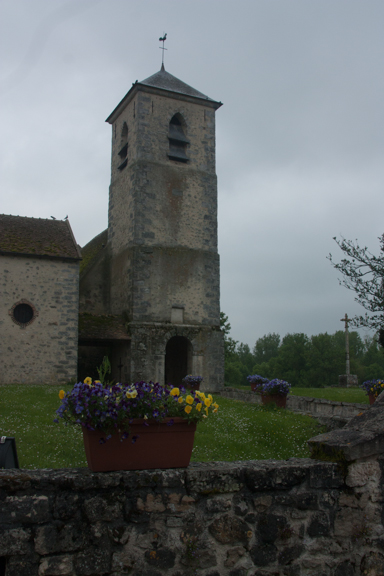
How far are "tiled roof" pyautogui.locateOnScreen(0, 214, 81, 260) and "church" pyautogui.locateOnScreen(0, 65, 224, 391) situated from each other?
273cm

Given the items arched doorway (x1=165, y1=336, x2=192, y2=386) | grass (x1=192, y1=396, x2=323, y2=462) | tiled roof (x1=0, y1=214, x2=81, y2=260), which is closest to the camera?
grass (x1=192, y1=396, x2=323, y2=462)

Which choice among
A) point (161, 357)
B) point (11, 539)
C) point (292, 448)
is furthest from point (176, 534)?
point (161, 357)

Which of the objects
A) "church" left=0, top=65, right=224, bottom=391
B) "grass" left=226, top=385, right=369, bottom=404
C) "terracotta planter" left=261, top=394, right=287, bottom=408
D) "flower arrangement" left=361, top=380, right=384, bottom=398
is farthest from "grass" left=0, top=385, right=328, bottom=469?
"church" left=0, top=65, right=224, bottom=391

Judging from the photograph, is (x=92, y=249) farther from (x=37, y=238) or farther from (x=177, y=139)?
(x=177, y=139)

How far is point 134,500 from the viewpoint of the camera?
3.11 m

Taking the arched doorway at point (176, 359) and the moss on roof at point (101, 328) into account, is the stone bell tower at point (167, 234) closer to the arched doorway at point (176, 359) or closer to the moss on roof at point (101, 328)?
the arched doorway at point (176, 359)

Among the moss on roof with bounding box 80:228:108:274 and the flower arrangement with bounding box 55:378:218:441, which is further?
the moss on roof with bounding box 80:228:108:274

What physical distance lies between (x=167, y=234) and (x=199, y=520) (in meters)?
18.9

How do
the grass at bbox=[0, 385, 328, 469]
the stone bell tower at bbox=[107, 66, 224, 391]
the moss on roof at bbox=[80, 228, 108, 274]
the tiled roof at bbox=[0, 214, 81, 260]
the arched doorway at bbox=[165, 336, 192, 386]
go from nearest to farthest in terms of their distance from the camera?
the grass at bbox=[0, 385, 328, 469], the tiled roof at bbox=[0, 214, 81, 260], the stone bell tower at bbox=[107, 66, 224, 391], the arched doorway at bbox=[165, 336, 192, 386], the moss on roof at bbox=[80, 228, 108, 274]

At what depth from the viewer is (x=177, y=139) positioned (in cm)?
2269

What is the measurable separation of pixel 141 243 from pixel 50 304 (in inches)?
186

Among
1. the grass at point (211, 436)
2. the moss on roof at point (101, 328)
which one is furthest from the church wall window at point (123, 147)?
the grass at point (211, 436)

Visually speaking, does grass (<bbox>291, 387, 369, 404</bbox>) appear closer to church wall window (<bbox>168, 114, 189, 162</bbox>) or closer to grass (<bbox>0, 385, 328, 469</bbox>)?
grass (<bbox>0, 385, 328, 469</bbox>)

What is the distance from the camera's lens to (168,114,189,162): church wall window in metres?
22.6
